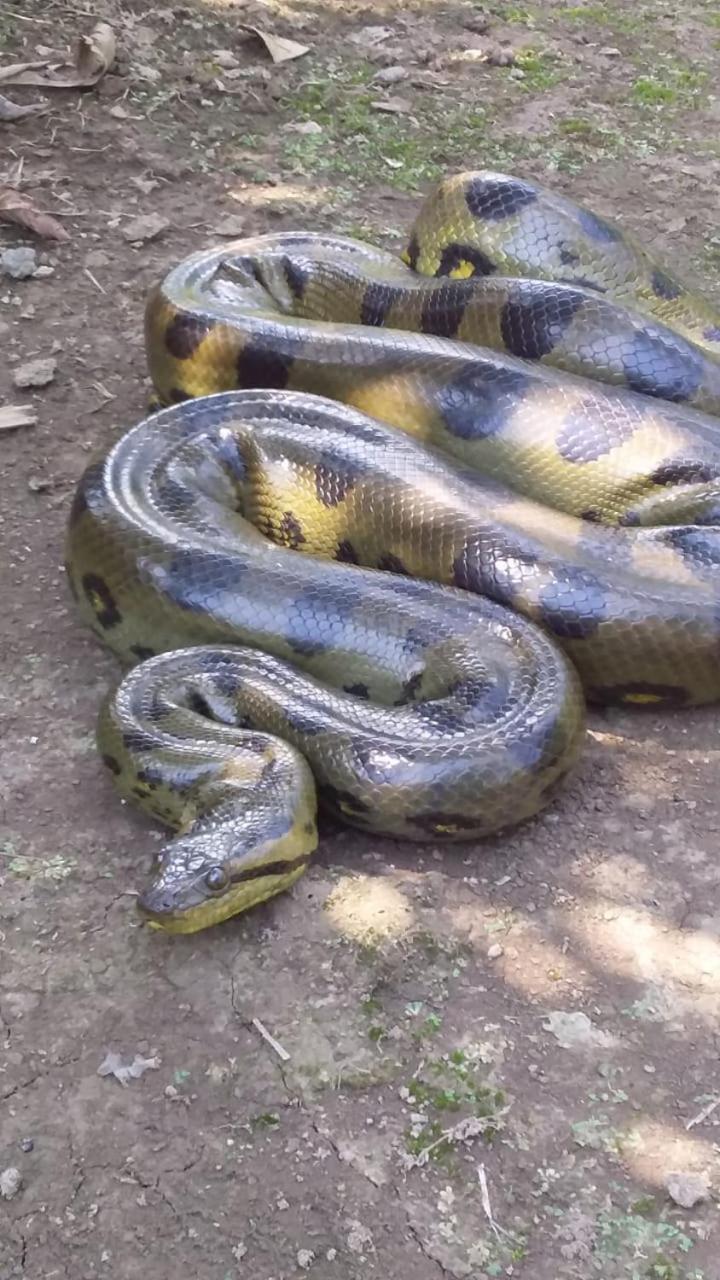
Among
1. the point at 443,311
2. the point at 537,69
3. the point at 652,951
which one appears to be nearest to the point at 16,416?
the point at 443,311

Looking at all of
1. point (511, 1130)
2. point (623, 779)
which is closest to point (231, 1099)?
point (511, 1130)

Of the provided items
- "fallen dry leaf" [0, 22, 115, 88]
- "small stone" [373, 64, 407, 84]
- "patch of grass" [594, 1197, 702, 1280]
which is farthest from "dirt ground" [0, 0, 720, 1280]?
"small stone" [373, 64, 407, 84]

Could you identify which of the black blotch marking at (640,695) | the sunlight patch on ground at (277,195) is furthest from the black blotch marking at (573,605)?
the sunlight patch on ground at (277,195)

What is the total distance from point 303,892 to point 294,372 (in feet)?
9.37

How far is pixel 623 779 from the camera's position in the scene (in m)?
4.86

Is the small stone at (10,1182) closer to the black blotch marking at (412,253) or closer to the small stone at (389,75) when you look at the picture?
the black blotch marking at (412,253)

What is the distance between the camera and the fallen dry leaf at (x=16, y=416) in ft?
21.2

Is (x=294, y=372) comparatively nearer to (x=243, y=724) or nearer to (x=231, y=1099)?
(x=243, y=724)

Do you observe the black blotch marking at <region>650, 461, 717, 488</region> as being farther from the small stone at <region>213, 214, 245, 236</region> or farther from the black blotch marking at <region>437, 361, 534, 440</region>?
the small stone at <region>213, 214, 245, 236</region>

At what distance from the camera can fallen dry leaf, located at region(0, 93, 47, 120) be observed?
8695 mm

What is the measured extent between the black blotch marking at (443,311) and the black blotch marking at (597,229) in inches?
38.9

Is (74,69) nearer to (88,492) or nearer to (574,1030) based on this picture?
(88,492)

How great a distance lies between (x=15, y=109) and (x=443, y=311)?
158 inches

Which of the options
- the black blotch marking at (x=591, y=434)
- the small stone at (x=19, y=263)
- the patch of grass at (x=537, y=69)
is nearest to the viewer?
the black blotch marking at (x=591, y=434)
